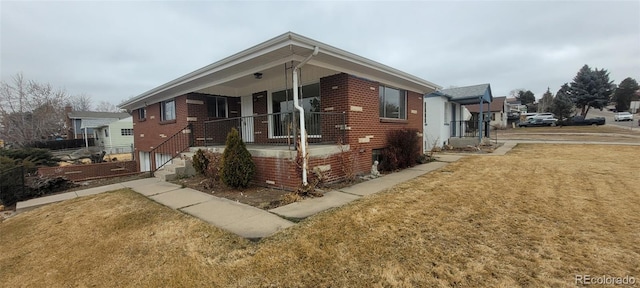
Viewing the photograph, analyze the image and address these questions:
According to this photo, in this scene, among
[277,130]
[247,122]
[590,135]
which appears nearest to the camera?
[277,130]

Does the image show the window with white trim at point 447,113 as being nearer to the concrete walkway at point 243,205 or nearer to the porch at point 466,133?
the porch at point 466,133

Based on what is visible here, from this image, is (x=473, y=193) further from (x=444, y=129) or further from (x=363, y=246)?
(x=444, y=129)

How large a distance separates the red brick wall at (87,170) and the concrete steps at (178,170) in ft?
15.8

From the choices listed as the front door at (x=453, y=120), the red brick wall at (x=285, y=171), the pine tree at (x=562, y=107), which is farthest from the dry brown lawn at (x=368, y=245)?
the pine tree at (x=562, y=107)

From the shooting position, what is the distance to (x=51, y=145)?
1146 inches

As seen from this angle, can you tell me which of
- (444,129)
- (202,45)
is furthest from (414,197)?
(202,45)

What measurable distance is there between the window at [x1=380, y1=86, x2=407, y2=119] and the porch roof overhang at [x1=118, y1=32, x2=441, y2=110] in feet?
0.95

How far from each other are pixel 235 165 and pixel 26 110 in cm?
2905

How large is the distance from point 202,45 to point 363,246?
54.1ft

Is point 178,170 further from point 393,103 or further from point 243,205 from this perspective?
point 393,103

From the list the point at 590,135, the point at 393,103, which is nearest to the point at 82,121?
the point at 393,103

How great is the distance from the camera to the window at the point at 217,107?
10228mm

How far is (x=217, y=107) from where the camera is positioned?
34.4 feet

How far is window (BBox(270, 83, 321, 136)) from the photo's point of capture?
7.87 metres
